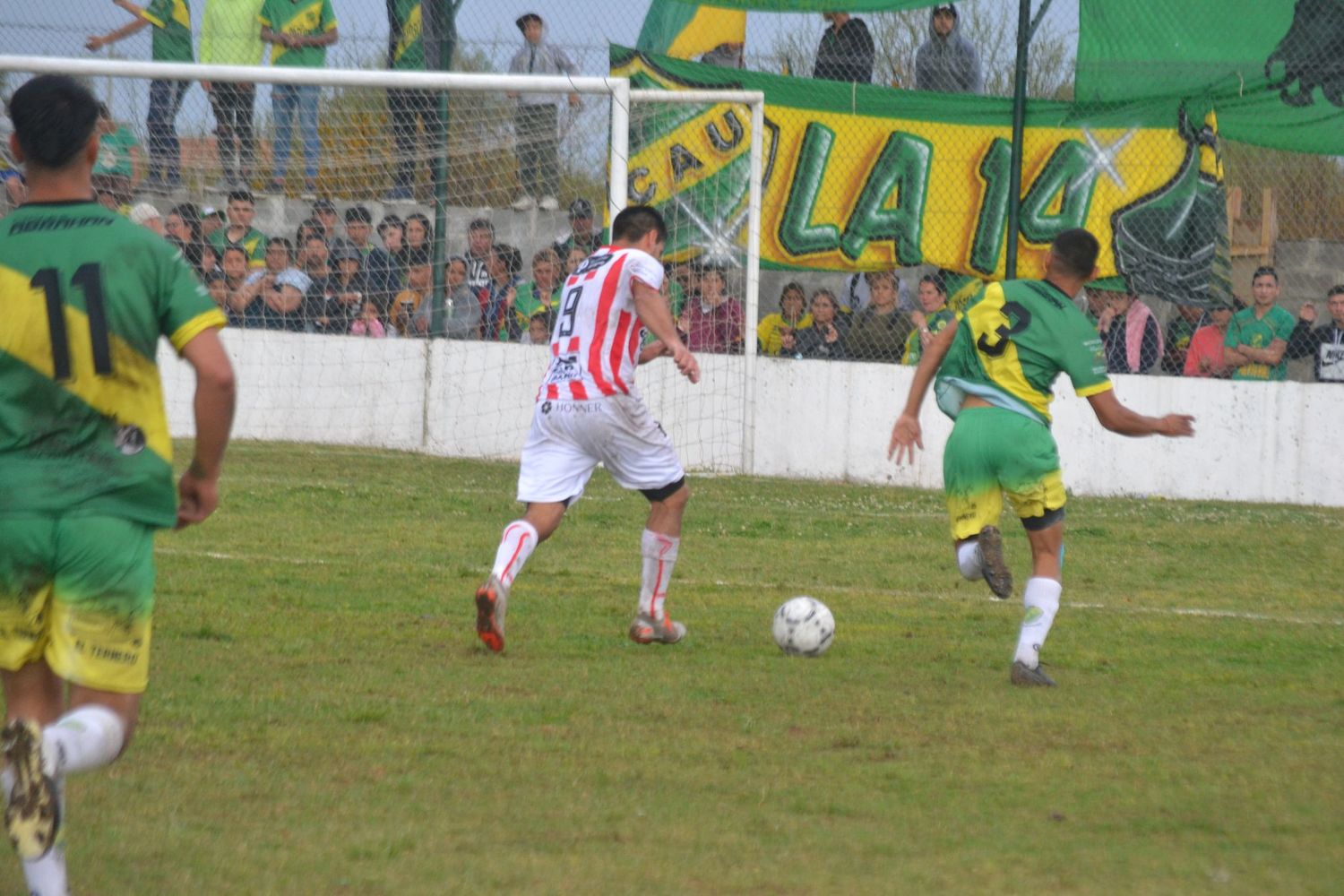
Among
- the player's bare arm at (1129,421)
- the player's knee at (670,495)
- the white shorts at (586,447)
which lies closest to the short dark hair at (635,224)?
the white shorts at (586,447)

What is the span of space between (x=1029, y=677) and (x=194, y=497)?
4040 millimetres

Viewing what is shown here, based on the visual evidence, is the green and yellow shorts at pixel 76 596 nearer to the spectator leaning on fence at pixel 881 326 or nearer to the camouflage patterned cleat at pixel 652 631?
the camouflage patterned cleat at pixel 652 631

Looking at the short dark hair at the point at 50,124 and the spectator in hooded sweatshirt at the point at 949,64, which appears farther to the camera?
the spectator in hooded sweatshirt at the point at 949,64

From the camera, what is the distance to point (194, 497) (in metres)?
4.07

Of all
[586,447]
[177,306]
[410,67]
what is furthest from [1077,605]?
[410,67]

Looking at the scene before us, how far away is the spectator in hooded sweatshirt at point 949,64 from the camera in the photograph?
55.3 feet

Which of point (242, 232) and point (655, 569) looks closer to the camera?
point (655, 569)

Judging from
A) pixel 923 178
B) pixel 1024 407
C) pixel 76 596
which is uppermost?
pixel 923 178

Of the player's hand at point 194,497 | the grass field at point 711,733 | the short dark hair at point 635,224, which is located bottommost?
the grass field at point 711,733

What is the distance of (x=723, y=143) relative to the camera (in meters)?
16.7

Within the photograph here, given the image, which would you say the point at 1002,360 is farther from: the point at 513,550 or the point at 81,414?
the point at 81,414

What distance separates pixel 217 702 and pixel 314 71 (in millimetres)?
10733

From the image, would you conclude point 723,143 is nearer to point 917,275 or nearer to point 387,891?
point 917,275

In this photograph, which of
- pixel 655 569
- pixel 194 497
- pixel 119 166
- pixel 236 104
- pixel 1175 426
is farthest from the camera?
pixel 236 104
